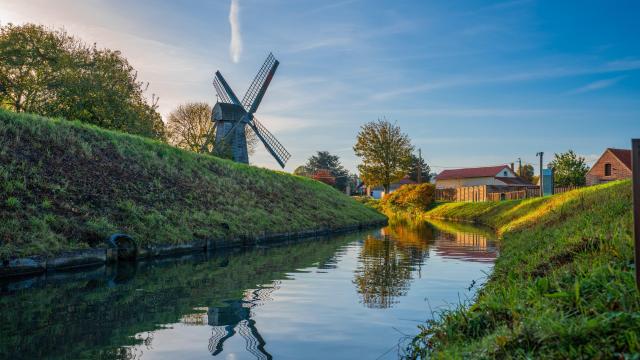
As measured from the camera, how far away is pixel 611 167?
60844 mm

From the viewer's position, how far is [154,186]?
2088 cm

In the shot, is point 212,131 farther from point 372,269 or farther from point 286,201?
point 372,269

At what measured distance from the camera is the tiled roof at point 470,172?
87438mm

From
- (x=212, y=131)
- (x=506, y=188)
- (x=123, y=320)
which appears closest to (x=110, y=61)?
(x=212, y=131)

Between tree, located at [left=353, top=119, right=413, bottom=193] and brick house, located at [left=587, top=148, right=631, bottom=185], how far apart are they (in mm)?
25192

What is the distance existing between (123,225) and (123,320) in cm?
895

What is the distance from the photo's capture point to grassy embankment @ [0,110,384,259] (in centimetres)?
1344

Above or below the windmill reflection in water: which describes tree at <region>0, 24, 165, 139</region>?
above

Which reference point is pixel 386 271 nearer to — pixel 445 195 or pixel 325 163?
pixel 445 195

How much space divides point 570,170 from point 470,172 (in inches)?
1025

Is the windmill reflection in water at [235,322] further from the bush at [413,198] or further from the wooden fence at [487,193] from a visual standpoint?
the bush at [413,198]

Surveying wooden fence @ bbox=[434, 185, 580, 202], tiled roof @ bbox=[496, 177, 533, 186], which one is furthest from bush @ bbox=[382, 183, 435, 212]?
tiled roof @ bbox=[496, 177, 533, 186]

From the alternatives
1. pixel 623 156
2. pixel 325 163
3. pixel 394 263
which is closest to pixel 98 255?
pixel 394 263

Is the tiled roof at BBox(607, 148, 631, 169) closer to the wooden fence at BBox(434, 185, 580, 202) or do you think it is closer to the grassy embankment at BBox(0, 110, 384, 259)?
the wooden fence at BBox(434, 185, 580, 202)
